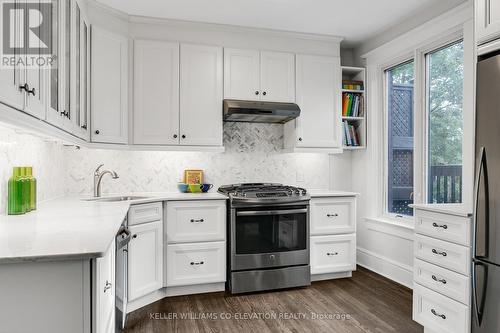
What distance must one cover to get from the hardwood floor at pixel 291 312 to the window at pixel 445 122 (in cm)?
103

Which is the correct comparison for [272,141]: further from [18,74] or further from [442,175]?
[18,74]

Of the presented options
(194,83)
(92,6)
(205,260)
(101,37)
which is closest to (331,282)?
(205,260)

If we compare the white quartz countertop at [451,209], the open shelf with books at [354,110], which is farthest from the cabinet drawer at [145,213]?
the open shelf with books at [354,110]

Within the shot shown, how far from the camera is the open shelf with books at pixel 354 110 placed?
154 inches

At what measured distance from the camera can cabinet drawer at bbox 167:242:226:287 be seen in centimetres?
307

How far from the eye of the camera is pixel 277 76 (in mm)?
3609

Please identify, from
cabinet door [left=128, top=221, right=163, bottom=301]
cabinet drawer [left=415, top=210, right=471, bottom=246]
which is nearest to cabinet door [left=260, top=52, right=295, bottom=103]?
cabinet door [left=128, top=221, right=163, bottom=301]

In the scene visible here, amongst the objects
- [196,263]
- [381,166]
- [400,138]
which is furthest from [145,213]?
[400,138]

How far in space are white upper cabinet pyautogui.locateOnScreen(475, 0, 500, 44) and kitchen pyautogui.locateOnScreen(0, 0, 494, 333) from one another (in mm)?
12

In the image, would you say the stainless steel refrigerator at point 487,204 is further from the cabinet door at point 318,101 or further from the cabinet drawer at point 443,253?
the cabinet door at point 318,101

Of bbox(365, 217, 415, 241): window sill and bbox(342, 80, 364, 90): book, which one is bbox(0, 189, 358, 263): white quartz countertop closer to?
bbox(365, 217, 415, 241): window sill

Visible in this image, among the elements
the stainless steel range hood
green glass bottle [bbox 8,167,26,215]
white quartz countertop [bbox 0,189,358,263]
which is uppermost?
the stainless steel range hood

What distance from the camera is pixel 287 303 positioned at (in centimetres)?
295

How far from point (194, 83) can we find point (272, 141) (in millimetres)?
1110
